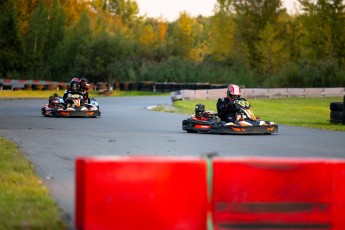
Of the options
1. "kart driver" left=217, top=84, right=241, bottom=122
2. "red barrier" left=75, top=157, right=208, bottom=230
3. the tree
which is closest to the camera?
"red barrier" left=75, top=157, right=208, bottom=230

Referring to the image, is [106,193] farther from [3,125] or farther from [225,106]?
[3,125]

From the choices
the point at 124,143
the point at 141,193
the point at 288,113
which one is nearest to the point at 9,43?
the point at 288,113

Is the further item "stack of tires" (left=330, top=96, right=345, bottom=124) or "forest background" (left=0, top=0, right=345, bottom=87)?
"forest background" (left=0, top=0, right=345, bottom=87)

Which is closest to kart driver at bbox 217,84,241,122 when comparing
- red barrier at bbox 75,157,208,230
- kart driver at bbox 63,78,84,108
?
kart driver at bbox 63,78,84,108

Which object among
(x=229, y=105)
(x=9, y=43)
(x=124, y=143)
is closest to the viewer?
(x=124, y=143)

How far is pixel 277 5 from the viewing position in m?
72.8

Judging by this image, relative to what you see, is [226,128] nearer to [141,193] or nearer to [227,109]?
[227,109]

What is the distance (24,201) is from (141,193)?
206cm

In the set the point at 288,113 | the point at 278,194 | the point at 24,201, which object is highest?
the point at 278,194

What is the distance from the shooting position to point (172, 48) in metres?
84.7

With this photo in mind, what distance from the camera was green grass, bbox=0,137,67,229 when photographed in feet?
22.7

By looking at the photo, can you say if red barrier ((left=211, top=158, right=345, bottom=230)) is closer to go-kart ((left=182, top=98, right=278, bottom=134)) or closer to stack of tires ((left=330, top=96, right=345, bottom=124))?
go-kart ((left=182, top=98, right=278, bottom=134))

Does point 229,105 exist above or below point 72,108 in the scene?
above

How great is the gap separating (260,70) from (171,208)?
64511mm
